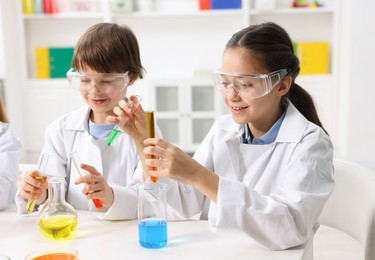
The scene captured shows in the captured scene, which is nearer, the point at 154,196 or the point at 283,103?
the point at 154,196

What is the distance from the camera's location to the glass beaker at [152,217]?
→ 122cm

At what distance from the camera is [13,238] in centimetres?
132

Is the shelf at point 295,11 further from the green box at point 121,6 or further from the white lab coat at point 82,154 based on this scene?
the white lab coat at point 82,154

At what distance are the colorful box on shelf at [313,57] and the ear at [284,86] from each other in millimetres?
3227

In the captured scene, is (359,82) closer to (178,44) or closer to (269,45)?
(178,44)

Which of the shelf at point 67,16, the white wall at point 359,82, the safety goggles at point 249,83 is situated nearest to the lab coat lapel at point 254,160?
the safety goggles at point 249,83

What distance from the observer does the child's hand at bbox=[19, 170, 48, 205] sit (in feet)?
4.66

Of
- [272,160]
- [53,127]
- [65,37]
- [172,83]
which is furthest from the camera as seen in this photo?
[65,37]

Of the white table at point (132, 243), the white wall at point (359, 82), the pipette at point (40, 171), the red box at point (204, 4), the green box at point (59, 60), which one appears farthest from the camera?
the green box at point (59, 60)

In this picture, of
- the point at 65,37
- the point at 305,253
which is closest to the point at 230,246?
the point at 305,253

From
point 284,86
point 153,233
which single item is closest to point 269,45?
point 284,86

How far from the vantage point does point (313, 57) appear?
467cm

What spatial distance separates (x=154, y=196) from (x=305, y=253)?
406 millimetres

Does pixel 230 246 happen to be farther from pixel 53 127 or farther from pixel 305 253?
pixel 53 127
